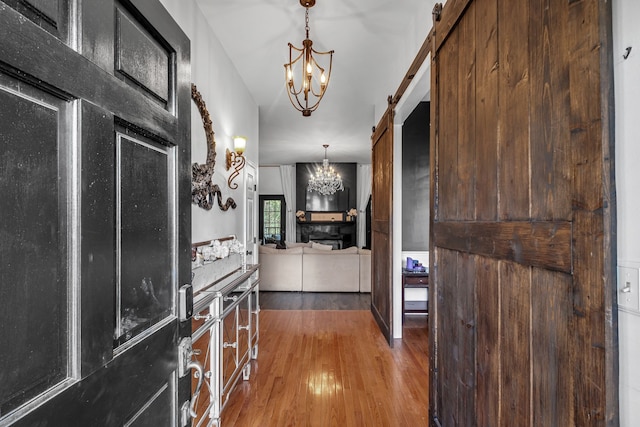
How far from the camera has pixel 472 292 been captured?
1.34 m

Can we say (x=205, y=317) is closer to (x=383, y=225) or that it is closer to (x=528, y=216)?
(x=528, y=216)

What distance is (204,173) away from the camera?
2.54 meters

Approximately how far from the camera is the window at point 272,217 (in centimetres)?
981

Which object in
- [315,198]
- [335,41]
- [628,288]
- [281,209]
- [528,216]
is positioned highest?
[335,41]

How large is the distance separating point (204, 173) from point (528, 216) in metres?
2.22

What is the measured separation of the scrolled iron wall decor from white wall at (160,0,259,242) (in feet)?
0.17

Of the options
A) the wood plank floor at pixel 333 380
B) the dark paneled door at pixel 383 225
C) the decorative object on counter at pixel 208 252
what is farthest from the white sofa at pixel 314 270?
the decorative object on counter at pixel 208 252

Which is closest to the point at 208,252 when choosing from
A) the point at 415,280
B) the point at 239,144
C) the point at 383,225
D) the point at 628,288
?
the point at 239,144

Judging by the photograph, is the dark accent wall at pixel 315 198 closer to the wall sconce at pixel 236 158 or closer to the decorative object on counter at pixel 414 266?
the decorative object on counter at pixel 414 266

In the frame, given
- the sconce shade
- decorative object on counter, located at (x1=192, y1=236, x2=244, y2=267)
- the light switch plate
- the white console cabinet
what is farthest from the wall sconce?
the light switch plate

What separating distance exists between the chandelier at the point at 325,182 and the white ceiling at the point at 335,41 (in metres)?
3.31

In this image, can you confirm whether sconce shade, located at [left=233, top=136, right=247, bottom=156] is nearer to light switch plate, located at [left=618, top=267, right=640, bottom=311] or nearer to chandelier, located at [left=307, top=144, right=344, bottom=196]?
light switch plate, located at [left=618, top=267, right=640, bottom=311]

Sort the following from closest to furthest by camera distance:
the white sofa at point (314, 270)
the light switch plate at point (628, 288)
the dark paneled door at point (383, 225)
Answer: the light switch plate at point (628, 288), the dark paneled door at point (383, 225), the white sofa at point (314, 270)

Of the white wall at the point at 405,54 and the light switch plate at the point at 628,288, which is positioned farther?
the white wall at the point at 405,54
